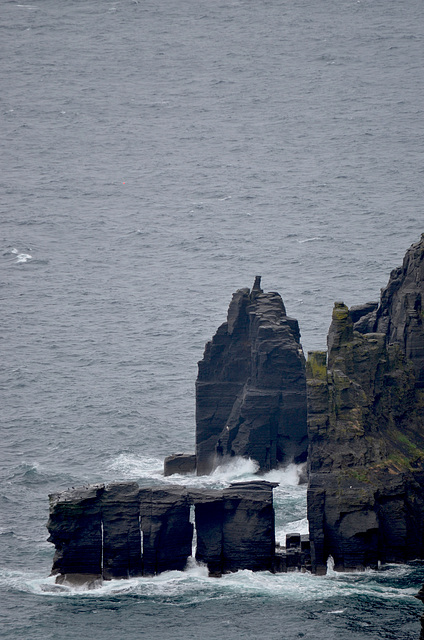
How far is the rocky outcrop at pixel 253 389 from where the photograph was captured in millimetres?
156375

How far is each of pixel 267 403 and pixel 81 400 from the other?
159 feet

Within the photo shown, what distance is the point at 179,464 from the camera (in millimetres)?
161875

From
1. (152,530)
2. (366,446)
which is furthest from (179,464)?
(152,530)

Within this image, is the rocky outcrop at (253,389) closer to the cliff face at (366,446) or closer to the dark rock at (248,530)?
the cliff face at (366,446)

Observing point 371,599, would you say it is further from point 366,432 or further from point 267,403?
point 267,403

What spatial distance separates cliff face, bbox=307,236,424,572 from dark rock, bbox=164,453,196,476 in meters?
31.5

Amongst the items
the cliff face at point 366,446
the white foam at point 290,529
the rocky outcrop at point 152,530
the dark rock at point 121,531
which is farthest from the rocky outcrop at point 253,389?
the dark rock at point 121,531

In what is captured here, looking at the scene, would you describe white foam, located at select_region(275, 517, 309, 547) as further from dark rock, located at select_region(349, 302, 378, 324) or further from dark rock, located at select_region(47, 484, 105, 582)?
dark rock, located at select_region(349, 302, 378, 324)

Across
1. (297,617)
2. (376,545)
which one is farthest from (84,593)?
(376,545)

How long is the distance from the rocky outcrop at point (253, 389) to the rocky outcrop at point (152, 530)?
30.9m

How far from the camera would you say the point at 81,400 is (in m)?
197

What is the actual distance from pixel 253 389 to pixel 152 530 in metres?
37.9

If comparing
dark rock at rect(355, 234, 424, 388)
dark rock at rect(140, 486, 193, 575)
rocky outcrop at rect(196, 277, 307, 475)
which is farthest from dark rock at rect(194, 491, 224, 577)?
rocky outcrop at rect(196, 277, 307, 475)

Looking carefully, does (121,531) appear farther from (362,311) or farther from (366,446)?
(362,311)
